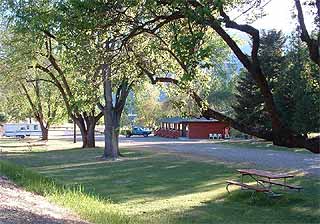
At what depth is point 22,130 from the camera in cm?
8981

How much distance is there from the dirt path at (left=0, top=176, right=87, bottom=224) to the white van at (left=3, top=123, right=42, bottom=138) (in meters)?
79.6

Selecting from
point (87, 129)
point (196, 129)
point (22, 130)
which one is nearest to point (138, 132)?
point (196, 129)

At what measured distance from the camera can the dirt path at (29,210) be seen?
8891 mm

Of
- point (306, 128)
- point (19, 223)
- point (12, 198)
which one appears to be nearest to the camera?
point (19, 223)

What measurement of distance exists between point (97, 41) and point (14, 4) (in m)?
18.9

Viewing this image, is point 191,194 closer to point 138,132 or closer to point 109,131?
point 109,131

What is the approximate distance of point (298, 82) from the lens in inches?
1603

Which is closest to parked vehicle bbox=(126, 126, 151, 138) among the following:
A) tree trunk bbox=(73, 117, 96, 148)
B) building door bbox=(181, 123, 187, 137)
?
building door bbox=(181, 123, 187, 137)

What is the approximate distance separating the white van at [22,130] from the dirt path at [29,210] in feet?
261

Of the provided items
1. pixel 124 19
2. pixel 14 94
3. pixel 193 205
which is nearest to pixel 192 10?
pixel 124 19

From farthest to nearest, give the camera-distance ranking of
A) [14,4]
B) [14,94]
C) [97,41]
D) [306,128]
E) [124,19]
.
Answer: [14,94] → [306,128] → [14,4] → [97,41] → [124,19]

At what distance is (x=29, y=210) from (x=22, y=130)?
8275 cm

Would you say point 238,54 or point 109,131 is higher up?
point 238,54

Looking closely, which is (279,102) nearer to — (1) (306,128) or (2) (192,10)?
(1) (306,128)
